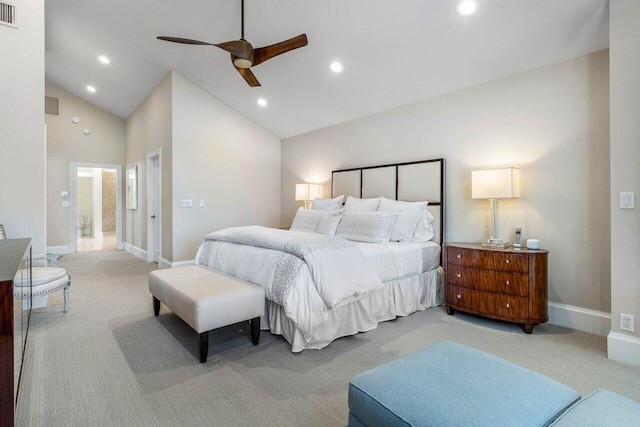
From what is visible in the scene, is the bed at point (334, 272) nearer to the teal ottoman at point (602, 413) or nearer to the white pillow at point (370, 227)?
the white pillow at point (370, 227)

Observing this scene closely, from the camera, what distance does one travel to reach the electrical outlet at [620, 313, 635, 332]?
91.1 inches

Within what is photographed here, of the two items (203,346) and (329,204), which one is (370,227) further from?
(203,346)

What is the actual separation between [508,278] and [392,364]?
6.80 ft

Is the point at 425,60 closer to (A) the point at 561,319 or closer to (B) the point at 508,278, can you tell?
(B) the point at 508,278

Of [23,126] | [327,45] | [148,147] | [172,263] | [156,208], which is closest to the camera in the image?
[23,126]

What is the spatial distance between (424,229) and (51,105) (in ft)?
25.7

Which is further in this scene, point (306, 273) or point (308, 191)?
point (308, 191)

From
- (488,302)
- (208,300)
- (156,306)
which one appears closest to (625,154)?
(488,302)

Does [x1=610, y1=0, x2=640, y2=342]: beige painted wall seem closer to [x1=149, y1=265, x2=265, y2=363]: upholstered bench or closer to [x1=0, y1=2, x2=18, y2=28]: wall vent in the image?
[x1=149, y1=265, x2=265, y2=363]: upholstered bench

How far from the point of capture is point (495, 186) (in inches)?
122

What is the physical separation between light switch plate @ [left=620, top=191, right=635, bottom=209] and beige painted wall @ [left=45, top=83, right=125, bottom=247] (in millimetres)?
9050

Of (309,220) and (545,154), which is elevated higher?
(545,154)

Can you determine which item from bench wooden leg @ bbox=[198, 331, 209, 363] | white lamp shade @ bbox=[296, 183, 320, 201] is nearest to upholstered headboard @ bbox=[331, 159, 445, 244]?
white lamp shade @ bbox=[296, 183, 320, 201]

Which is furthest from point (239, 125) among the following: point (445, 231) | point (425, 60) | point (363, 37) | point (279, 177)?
point (445, 231)
